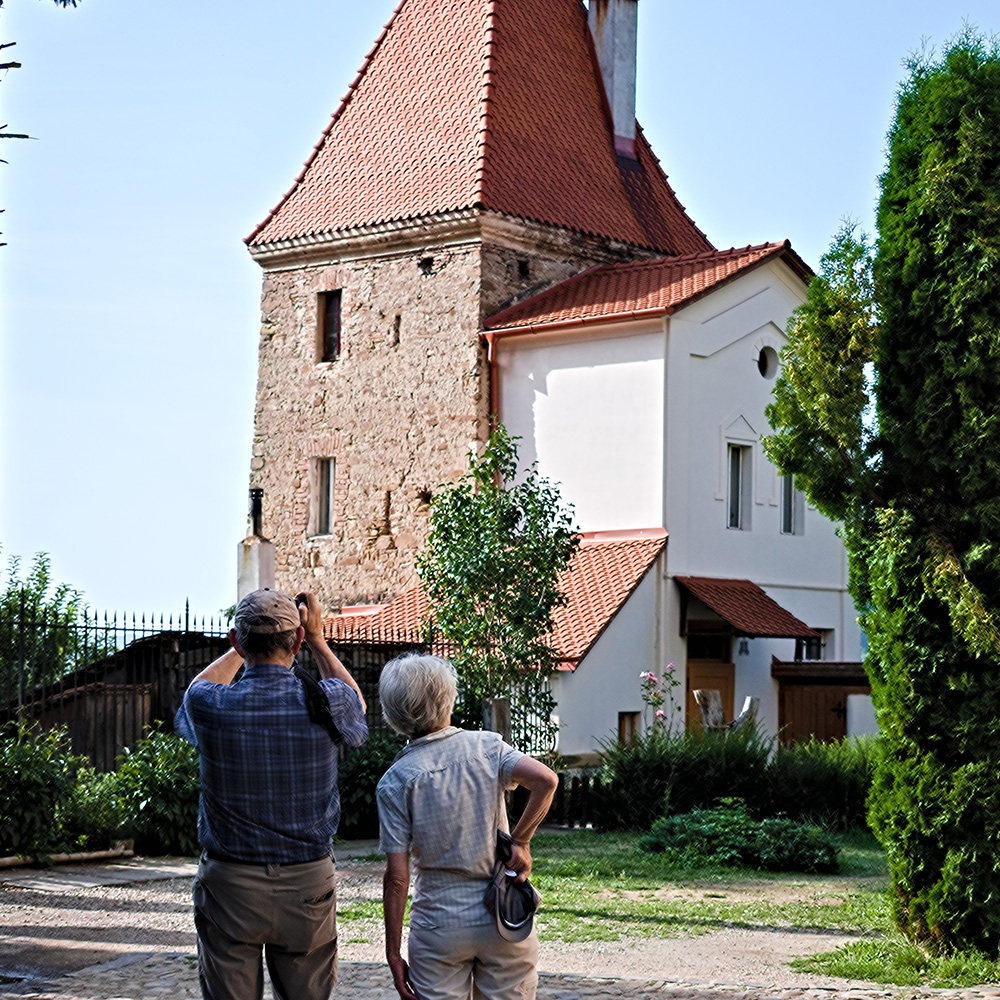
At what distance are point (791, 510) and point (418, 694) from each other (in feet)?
78.3

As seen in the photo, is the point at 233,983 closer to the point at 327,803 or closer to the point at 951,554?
the point at 327,803

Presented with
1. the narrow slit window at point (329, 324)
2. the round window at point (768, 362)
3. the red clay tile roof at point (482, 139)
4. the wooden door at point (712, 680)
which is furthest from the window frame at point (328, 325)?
the wooden door at point (712, 680)

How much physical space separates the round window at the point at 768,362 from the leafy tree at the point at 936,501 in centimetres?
1667

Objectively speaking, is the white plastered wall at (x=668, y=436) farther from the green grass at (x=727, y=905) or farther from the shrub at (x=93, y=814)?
the shrub at (x=93, y=814)

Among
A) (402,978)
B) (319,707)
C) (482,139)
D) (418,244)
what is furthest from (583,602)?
(402,978)

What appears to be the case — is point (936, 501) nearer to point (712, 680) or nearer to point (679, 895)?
point (679, 895)

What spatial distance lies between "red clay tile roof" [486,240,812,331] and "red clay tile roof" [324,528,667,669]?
11.6 feet

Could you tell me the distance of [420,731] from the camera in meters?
5.68

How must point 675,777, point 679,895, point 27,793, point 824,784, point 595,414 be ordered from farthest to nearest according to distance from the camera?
point 595,414 < point 824,784 < point 675,777 < point 27,793 < point 679,895

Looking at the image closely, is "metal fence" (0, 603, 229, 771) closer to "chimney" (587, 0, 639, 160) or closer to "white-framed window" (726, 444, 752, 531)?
"white-framed window" (726, 444, 752, 531)

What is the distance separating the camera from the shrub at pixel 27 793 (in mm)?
15414

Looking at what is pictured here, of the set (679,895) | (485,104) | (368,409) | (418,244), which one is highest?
(485,104)

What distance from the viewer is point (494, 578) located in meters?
20.2

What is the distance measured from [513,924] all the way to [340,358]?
24.5m
